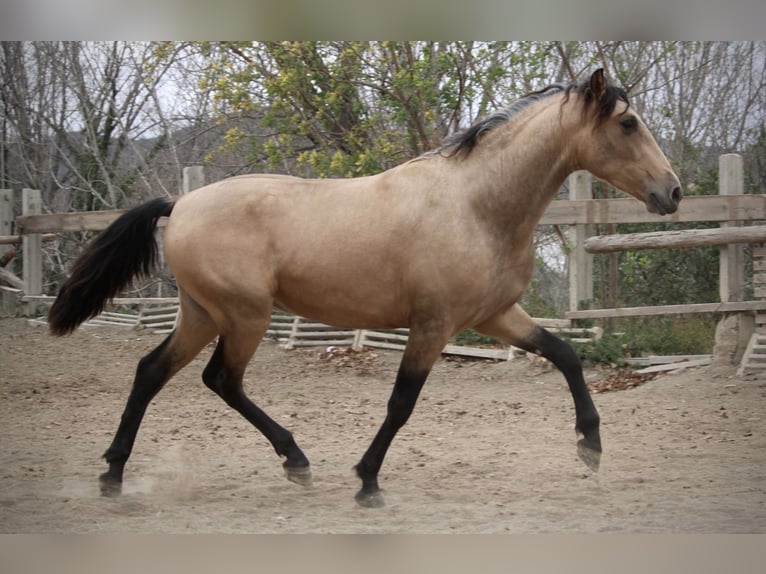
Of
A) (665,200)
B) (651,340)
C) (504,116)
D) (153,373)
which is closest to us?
(665,200)

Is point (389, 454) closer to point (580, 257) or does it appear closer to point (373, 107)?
point (580, 257)

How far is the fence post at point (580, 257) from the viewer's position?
7.33m

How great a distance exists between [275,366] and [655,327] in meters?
3.36

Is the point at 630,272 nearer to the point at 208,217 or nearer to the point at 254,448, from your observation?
the point at 254,448

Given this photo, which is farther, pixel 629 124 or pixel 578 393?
pixel 578 393

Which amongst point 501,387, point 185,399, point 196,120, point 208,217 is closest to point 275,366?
point 185,399

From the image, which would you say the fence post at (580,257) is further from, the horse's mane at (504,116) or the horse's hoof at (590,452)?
the horse's hoof at (590,452)

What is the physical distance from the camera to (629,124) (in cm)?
392

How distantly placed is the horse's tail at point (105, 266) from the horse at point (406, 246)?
270 millimetres

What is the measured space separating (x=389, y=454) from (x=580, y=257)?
3.19 metres

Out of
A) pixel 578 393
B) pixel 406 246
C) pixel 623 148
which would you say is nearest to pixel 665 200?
pixel 623 148

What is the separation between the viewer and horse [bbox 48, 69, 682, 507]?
154 inches

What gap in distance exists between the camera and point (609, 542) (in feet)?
11.6

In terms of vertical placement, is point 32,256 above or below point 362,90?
below
